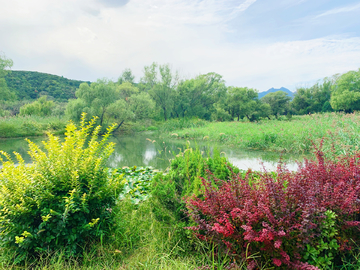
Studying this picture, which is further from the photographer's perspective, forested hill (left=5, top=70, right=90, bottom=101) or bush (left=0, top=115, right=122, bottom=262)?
forested hill (left=5, top=70, right=90, bottom=101)

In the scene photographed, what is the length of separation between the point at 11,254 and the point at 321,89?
4540 cm

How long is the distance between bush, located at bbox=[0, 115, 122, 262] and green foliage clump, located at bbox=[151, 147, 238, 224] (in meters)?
0.58

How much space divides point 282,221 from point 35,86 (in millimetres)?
43996

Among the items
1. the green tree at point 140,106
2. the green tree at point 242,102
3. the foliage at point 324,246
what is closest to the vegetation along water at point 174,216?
the foliage at point 324,246

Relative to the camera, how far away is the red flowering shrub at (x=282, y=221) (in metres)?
1.52

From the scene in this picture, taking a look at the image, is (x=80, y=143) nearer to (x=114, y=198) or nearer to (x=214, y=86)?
(x=114, y=198)

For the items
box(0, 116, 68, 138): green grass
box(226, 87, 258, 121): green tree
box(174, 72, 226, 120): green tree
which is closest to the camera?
box(0, 116, 68, 138): green grass

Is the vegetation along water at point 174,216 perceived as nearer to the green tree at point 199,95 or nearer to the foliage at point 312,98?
the green tree at point 199,95

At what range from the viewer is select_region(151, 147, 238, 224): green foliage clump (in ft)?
7.77

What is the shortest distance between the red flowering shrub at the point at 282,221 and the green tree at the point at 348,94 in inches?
1289

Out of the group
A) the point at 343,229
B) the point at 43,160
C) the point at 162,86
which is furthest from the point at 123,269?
the point at 162,86

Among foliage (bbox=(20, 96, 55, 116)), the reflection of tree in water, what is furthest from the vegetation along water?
foliage (bbox=(20, 96, 55, 116))

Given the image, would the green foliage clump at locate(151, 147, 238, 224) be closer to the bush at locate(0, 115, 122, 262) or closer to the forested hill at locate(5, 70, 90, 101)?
the bush at locate(0, 115, 122, 262)

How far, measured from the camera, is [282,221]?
155 cm
